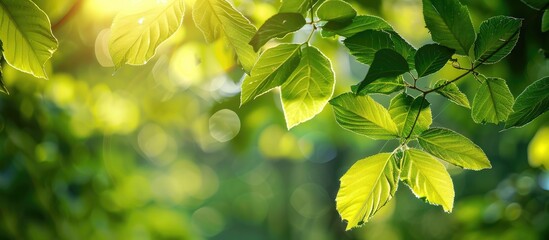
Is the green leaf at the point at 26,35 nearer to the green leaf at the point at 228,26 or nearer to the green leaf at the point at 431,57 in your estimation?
the green leaf at the point at 228,26

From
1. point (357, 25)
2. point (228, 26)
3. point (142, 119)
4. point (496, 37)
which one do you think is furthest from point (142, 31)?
point (142, 119)

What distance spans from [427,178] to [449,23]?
0.13 meters

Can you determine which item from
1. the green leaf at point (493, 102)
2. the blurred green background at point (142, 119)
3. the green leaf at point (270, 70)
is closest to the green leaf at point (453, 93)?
the green leaf at point (493, 102)

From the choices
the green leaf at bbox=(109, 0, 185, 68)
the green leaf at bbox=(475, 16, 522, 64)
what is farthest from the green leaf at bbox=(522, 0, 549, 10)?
the green leaf at bbox=(109, 0, 185, 68)

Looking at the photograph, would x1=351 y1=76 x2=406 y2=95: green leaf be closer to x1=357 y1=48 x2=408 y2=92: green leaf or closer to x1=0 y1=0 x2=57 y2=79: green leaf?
x1=357 y1=48 x2=408 y2=92: green leaf

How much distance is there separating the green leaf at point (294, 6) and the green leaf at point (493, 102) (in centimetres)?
16

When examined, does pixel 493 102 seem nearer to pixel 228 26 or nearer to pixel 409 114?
pixel 409 114

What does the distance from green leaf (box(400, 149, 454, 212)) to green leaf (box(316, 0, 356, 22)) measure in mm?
121

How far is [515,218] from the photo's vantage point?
1941 mm

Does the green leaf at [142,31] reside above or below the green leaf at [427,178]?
above

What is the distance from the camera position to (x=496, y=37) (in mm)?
412

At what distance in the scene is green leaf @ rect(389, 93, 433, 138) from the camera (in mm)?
453

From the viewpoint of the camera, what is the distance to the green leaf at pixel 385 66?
401mm

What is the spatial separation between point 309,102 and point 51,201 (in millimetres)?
1634
